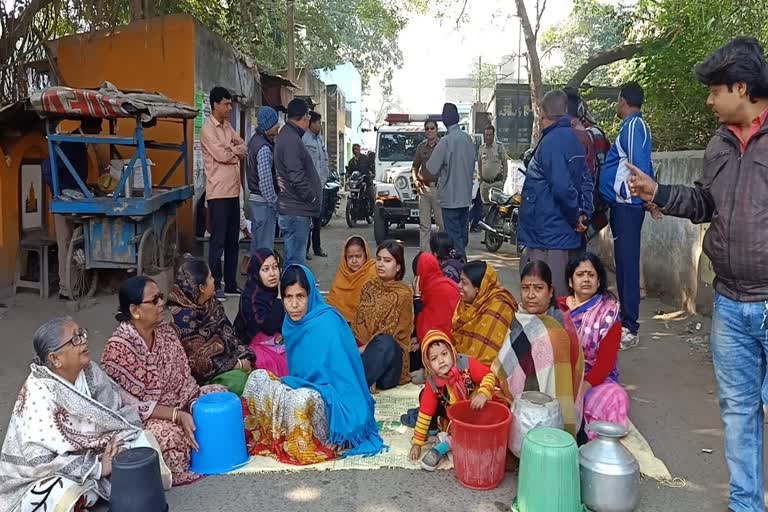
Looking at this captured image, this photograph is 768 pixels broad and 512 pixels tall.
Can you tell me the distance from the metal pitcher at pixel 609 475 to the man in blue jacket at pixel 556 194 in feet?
5.86

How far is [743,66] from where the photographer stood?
2.53 metres

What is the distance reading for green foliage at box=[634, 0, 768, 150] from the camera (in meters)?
7.09

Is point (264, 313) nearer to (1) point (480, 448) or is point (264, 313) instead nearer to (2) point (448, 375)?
(2) point (448, 375)

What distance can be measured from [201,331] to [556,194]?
2.54 meters

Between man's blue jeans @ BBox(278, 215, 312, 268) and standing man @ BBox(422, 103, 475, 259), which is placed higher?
standing man @ BBox(422, 103, 475, 259)

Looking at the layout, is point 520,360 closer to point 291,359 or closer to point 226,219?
point 291,359

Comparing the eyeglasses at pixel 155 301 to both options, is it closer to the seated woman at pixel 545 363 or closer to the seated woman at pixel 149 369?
the seated woman at pixel 149 369

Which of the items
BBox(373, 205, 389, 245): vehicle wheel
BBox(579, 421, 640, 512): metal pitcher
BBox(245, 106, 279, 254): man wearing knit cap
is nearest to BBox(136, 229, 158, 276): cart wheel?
BBox(245, 106, 279, 254): man wearing knit cap

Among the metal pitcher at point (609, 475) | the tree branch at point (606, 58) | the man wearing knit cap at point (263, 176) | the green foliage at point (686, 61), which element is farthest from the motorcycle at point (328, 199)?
the metal pitcher at point (609, 475)

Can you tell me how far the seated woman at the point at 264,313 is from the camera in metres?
4.46

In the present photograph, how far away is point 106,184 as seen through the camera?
680cm

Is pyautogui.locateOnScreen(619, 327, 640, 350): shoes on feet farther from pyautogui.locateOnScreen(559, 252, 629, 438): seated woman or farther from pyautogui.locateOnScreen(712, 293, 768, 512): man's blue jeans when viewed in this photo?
→ pyautogui.locateOnScreen(712, 293, 768, 512): man's blue jeans

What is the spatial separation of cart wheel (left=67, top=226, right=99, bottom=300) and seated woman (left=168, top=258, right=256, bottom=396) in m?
2.91

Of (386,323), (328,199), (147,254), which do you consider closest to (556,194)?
(386,323)
